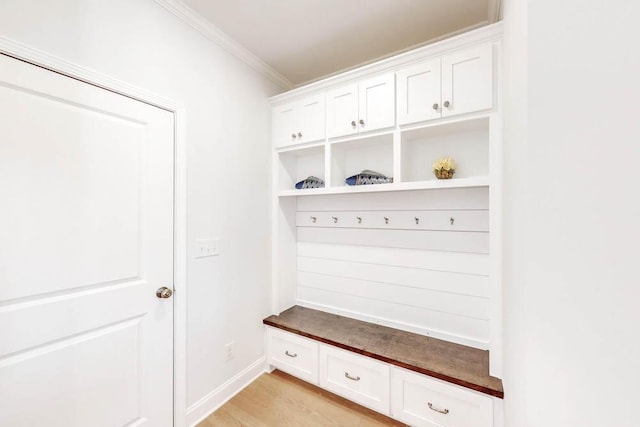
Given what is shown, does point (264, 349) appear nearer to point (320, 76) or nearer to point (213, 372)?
point (213, 372)

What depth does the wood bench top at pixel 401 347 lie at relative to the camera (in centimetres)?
141

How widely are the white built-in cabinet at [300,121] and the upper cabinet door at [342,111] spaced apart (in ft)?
0.24

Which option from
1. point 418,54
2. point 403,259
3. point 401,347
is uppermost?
point 418,54

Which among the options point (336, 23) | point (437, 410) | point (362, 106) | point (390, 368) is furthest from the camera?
point (362, 106)

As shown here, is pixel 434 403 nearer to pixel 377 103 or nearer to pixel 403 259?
pixel 403 259

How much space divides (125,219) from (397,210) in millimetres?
1841

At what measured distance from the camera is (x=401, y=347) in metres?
1.70

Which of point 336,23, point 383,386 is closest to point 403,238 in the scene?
point 383,386

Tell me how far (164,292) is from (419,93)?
207cm

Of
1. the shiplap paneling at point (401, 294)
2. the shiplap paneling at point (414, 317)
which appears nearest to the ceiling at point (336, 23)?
the shiplap paneling at point (401, 294)

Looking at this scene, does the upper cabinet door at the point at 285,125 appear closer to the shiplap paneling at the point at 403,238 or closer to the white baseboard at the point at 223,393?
the shiplap paneling at the point at 403,238

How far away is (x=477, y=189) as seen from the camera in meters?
1.68

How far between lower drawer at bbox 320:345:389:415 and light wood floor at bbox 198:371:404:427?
9 centimetres

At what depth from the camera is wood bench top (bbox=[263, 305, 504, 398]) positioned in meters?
1.41
